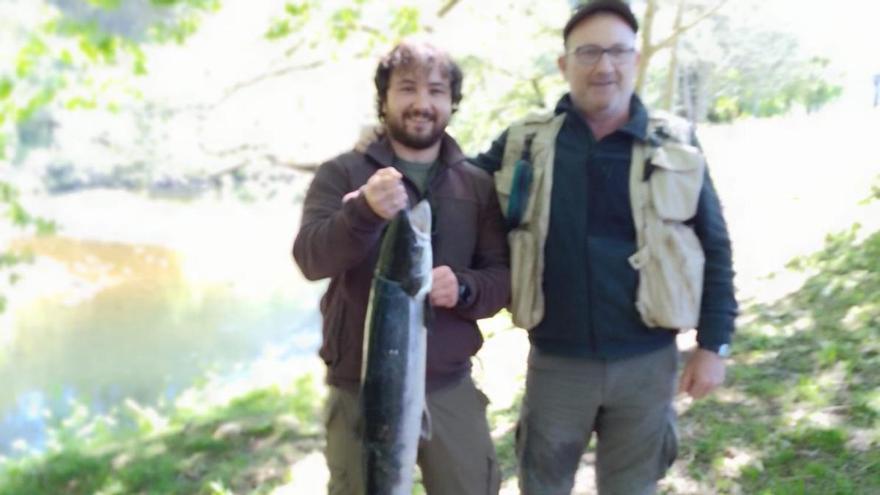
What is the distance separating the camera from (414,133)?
2586 millimetres

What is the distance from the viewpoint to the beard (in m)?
2.57

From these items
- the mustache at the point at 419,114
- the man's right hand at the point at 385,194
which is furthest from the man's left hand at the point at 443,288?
the mustache at the point at 419,114

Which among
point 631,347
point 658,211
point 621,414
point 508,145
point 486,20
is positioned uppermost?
point 486,20

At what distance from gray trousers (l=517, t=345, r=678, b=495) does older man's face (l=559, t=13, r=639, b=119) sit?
3.20 feet

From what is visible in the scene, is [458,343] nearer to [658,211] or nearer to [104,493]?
[658,211]

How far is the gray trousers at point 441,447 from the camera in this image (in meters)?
2.69

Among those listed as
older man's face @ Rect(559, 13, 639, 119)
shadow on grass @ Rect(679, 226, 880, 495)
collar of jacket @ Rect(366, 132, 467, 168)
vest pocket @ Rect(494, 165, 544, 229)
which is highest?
older man's face @ Rect(559, 13, 639, 119)

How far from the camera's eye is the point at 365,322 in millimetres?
2557

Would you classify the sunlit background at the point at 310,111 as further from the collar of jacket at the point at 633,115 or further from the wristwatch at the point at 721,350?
the collar of jacket at the point at 633,115

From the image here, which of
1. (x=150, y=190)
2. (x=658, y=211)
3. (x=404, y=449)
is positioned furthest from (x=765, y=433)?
(x=150, y=190)

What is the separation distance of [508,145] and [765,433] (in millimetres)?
2720

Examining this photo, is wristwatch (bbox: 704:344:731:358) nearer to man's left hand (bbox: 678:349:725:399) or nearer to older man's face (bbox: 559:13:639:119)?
man's left hand (bbox: 678:349:725:399)

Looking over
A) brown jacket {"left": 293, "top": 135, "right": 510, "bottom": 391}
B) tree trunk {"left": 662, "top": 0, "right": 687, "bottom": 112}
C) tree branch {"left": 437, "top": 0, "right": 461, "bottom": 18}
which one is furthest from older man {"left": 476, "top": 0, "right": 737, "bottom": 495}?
tree trunk {"left": 662, "top": 0, "right": 687, "bottom": 112}

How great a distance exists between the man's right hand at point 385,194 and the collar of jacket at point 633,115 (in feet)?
3.09
